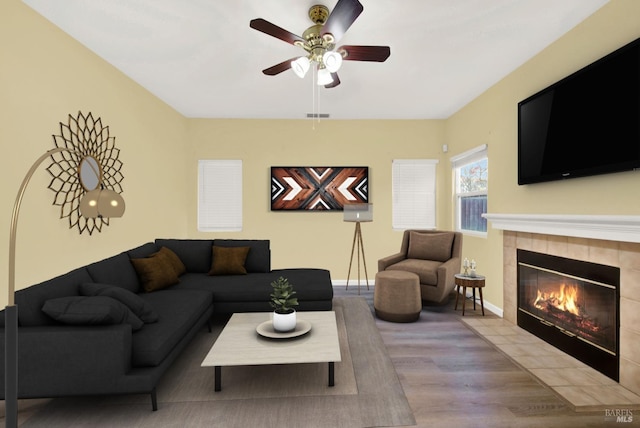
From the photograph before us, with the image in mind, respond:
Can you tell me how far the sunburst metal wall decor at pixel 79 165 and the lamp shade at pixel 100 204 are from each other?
1193mm

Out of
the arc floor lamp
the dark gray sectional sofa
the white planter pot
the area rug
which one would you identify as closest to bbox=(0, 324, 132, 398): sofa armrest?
the dark gray sectional sofa

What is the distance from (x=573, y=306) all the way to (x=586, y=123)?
5.24 feet

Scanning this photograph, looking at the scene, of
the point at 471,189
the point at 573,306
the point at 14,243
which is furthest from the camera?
the point at 471,189

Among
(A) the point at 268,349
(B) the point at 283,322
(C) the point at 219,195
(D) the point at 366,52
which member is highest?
(D) the point at 366,52

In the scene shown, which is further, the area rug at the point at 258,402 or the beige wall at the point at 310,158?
the beige wall at the point at 310,158

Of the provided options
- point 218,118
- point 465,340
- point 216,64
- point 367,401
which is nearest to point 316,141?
→ point 218,118

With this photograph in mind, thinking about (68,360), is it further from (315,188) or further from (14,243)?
(315,188)

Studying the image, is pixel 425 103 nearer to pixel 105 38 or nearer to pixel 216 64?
pixel 216 64

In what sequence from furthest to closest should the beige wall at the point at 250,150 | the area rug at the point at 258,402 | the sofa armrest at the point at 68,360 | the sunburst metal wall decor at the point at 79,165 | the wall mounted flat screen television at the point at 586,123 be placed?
1. the sunburst metal wall decor at the point at 79,165
2. the beige wall at the point at 250,150
3. the wall mounted flat screen television at the point at 586,123
4. the area rug at the point at 258,402
5. the sofa armrest at the point at 68,360

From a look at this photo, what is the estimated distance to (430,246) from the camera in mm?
4773

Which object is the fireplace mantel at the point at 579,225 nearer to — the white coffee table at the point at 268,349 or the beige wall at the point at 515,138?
the beige wall at the point at 515,138

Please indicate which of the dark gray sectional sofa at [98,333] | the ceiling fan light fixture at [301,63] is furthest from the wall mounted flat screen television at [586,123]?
the dark gray sectional sofa at [98,333]

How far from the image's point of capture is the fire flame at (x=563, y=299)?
2.94 meters

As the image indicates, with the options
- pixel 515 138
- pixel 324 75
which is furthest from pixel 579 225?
pixel 324 75
